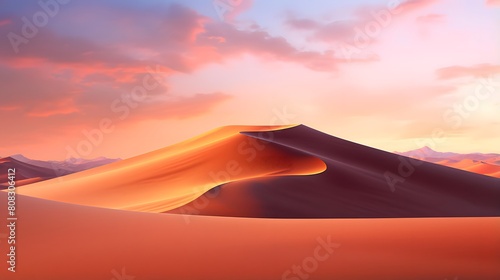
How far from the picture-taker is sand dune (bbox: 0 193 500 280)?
25.5 ft

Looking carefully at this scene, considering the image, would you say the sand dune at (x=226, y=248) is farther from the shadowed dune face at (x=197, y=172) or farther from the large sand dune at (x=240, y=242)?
the shadowed dune face at (x=197, y=172)

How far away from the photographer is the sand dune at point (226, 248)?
7.77 meters

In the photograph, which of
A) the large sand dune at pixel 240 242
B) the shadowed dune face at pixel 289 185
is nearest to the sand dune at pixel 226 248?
the large sand dune at pixel 240 242

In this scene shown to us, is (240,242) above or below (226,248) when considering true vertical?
above

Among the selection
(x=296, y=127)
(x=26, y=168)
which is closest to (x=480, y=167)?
(x=296, y=127)

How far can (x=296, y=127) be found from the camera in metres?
42.8

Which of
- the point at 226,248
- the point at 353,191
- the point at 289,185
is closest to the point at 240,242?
the point at 226,248

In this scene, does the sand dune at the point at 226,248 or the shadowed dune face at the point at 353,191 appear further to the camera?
the shadowed dune face at the point at 353,191

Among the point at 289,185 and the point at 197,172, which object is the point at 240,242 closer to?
the point at 289,185

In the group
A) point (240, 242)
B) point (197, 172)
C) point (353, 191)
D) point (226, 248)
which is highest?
point (197, 172)

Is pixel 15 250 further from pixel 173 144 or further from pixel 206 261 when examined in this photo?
pixel 173 144

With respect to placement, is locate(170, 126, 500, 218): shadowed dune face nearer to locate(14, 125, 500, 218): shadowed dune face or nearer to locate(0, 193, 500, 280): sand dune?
locate(14, 125, 500, 218): shadowed dune face

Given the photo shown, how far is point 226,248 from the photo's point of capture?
928cm

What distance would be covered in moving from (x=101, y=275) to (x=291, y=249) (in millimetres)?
3371
